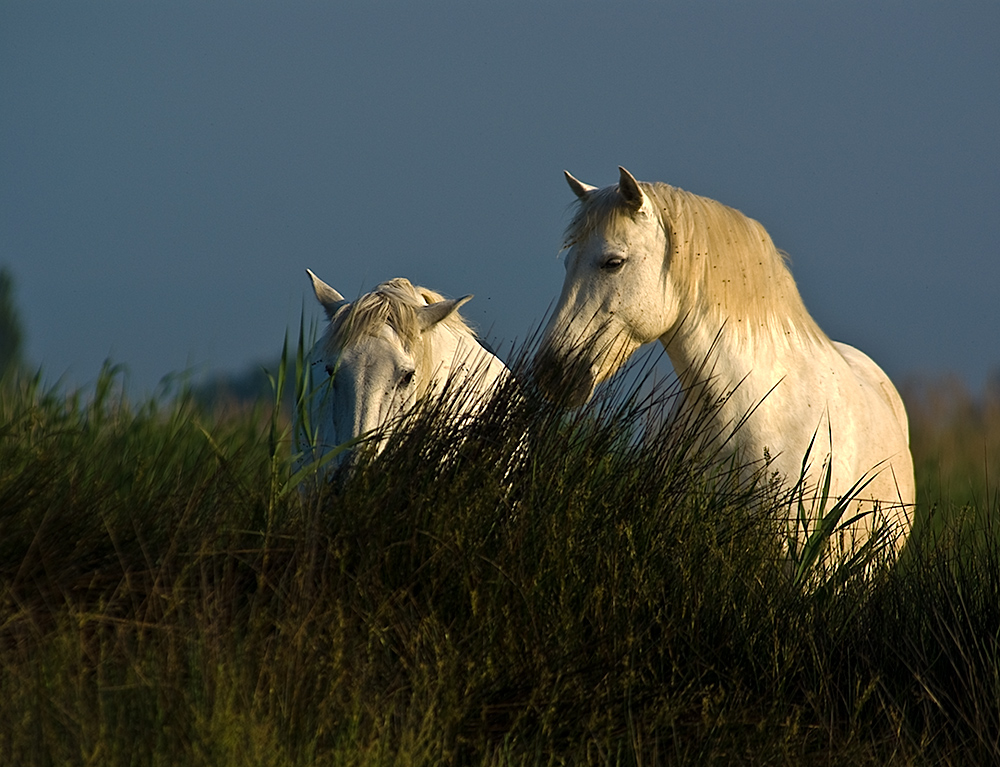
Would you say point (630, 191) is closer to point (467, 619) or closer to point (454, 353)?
point (454, 353)

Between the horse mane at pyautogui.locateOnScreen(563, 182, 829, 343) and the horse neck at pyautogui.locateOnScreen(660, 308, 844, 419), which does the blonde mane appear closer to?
the horse mane at pyautogui.locateOnScreen(563, 182, 829, 343)

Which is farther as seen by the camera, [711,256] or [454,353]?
[454,353]

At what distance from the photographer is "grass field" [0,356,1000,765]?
280 centimetres

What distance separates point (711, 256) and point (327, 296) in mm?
2022

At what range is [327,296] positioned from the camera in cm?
580

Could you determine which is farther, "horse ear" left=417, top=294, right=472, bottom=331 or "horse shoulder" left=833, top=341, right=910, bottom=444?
"horse shoulder" left=833, top=341, right=910, bottom=444

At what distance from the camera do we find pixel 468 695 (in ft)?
10.3

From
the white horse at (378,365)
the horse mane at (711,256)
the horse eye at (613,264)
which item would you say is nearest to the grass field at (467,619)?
the white horse at (378,365)

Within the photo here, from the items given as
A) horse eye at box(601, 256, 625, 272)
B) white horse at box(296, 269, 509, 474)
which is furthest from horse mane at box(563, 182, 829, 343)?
white horse at box(296, 269, 509, 474)

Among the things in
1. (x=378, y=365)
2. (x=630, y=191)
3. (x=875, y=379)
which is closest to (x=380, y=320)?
(x=378, y=365)

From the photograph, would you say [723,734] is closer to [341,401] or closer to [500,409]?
[500,409]

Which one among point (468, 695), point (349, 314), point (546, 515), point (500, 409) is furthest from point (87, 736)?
point (349, 314)

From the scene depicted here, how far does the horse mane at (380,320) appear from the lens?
4.90 metres

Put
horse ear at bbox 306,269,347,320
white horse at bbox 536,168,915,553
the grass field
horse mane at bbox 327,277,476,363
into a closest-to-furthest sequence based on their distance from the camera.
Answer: the grass field < horse mane at bbox 327,277,476,363 < white horse at bbox 536,168,915,553 < horse ear at bbox 306,269,347,320
